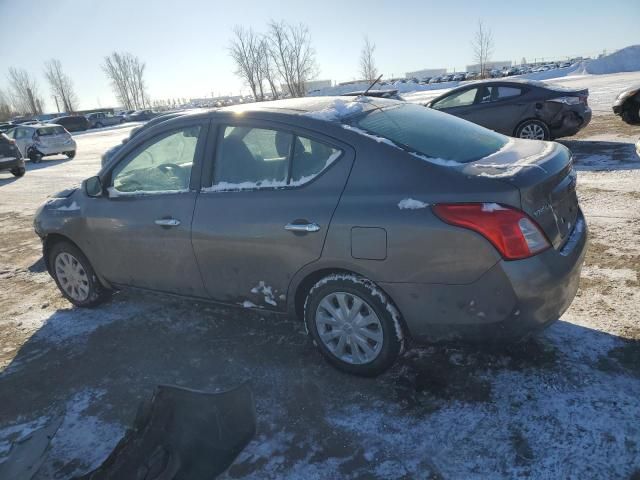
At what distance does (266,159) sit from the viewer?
3219 millimetres

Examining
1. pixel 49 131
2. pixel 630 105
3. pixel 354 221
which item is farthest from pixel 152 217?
pixel 49 131

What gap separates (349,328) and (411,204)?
888mm

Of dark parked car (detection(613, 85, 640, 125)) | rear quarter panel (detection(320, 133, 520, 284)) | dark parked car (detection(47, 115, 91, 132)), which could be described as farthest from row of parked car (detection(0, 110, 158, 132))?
rear quarter panel (detection(320, 133, 520, 284))

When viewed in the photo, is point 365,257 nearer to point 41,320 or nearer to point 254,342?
point 254,342

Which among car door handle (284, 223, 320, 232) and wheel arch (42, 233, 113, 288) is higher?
car door handle (284, 223, 320, 232)

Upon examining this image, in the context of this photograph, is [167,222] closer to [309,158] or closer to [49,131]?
[309,158]

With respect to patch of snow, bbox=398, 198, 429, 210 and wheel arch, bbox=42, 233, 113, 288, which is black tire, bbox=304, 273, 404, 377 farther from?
wheel arch, bbox=42, 233, 113, 288

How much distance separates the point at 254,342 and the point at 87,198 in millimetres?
1964

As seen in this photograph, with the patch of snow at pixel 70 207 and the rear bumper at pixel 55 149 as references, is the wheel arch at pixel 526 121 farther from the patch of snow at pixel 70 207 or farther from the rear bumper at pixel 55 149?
the rear bumper at pixel 55 149

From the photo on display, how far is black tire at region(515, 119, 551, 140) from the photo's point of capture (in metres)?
9.61

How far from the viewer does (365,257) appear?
2729 mm

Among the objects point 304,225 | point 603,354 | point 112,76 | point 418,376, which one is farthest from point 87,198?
point 112,76

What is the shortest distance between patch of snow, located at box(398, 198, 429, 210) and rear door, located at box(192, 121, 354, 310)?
0.40m

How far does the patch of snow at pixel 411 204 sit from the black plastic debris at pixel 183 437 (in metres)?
1.49
